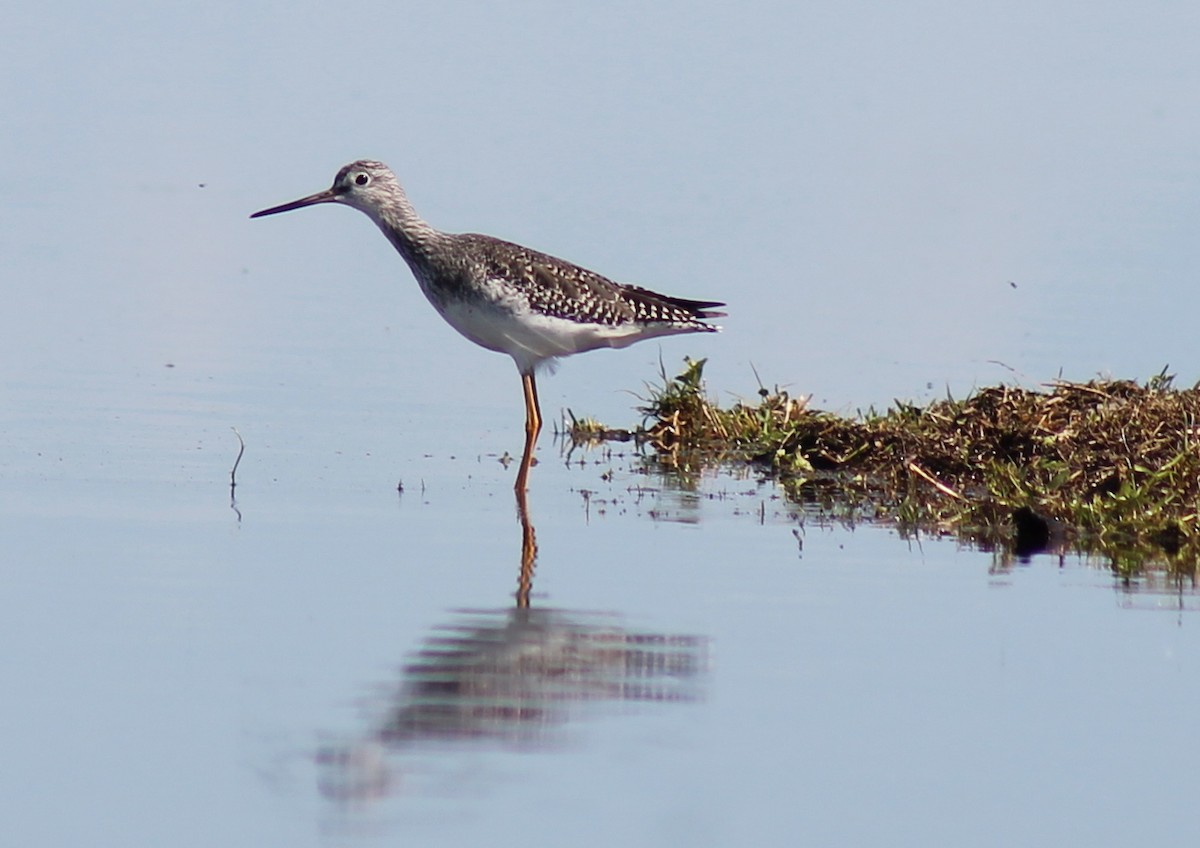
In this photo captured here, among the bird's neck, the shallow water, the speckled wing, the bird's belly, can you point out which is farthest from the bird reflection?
the bird's neck

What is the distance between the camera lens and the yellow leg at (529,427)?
395 inches

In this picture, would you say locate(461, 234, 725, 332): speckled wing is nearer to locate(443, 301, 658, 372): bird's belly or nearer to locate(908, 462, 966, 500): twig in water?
locate(443, 301, 658, 372): bird's belly

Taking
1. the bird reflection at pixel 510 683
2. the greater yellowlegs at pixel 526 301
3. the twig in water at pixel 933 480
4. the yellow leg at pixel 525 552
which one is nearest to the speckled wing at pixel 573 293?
the greater yellowlegs at pixel 526 301

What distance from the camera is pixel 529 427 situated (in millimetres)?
10719

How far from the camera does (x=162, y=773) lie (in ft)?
18.5

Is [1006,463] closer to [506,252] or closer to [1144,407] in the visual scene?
[1144,407]

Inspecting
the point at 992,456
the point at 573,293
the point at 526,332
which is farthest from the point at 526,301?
the point at 992,456

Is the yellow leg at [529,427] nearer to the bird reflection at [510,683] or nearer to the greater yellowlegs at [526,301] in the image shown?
the greater yellowlegs at [526,301]

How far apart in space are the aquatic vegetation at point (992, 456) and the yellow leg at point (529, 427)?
0.48 m

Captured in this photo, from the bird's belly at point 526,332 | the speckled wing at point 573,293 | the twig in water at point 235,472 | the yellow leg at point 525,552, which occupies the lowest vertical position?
the yellow leg at point 525,552

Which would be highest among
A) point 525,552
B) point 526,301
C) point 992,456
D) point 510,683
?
point 526,301

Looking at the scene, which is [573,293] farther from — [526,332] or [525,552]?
[525,552]

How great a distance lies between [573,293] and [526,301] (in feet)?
1.20

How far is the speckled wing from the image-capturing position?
11.3m
